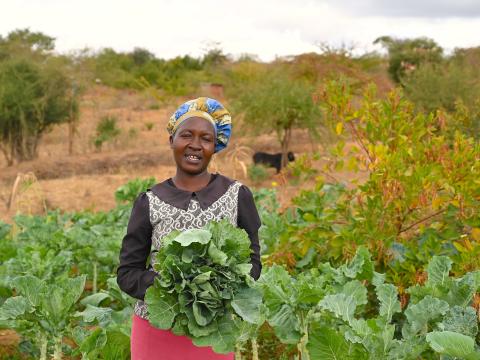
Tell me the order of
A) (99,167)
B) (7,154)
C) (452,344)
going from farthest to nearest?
(7,154) → (99,167) → (452,344)

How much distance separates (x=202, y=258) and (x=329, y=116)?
2629mm

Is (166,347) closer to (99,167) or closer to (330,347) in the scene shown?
(330,347)

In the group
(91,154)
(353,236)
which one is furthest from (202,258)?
(91,154)

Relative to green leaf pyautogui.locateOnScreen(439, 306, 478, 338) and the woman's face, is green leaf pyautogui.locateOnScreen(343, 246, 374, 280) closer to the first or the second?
green leaf pyautogui.locateOnScreen(439, 306, 478, 338)

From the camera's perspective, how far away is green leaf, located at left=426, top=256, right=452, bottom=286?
9.89ft

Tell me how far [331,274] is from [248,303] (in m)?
1.37

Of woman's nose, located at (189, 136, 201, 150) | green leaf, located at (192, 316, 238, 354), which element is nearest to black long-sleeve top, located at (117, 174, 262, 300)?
woman's nose, located at (189, 136, 201, 150)

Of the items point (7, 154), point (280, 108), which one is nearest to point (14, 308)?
point (280, 108)

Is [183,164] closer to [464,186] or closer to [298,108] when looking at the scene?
[464,186]

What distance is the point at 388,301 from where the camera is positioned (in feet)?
9.49

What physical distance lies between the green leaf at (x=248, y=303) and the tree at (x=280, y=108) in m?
12.2

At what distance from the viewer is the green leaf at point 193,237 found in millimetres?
1788

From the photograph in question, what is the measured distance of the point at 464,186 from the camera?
12.0 ft

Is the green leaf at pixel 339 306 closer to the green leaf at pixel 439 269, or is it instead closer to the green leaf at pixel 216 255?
the green leaf at pixel 439 269
